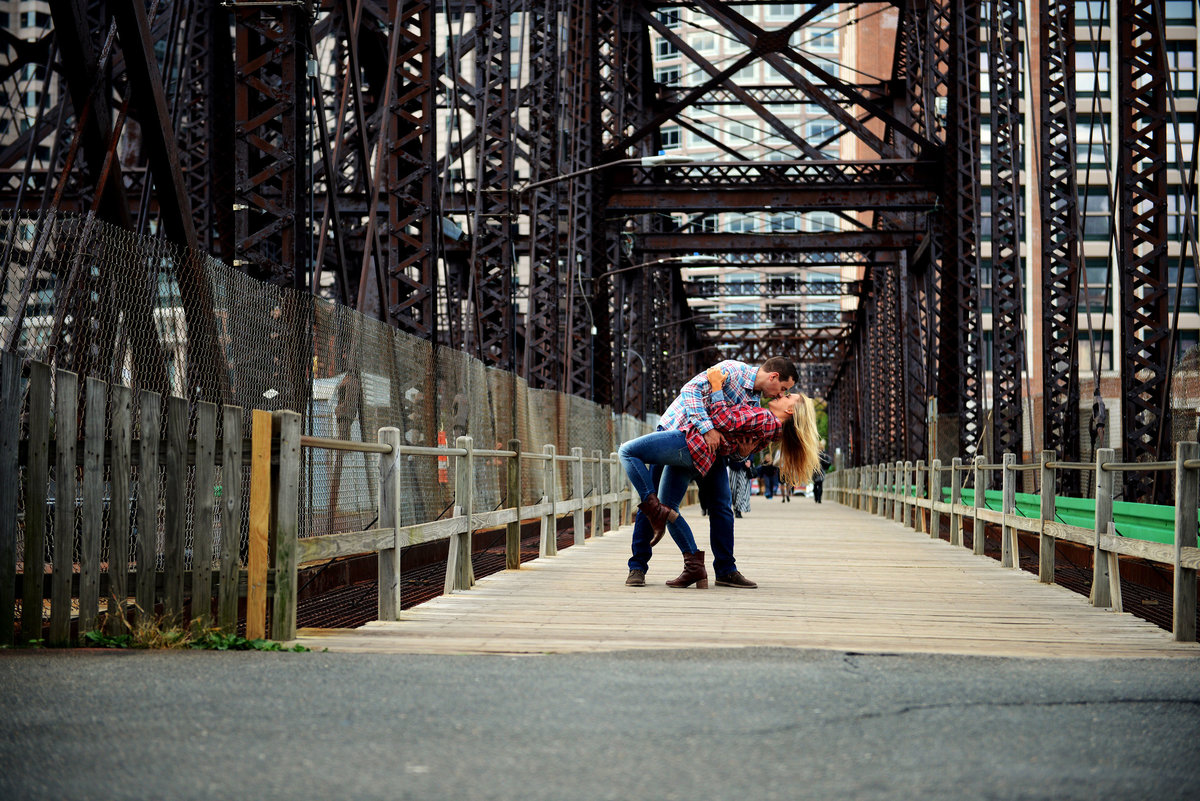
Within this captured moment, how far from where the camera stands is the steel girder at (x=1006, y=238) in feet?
73.7

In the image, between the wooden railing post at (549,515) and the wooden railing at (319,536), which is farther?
the wooden railing post at (549,515)

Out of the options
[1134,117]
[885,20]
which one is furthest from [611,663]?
[885,20]

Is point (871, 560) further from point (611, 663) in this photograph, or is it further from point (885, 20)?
point (885, 20)

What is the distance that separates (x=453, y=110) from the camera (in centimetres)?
2269

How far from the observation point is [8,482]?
20.1 feet

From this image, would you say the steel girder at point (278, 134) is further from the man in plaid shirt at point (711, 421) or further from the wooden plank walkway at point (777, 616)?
the man in plaid shirt at point (711, 421)

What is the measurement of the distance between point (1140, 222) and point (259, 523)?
12.2m

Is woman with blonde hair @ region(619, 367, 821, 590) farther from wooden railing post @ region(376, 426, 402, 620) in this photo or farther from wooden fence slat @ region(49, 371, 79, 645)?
wooden fence slat @ region(49, 371, 79, 645)

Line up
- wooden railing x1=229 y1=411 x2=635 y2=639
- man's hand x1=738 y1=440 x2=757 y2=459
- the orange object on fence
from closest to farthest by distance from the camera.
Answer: wooden railing x1=229 y1=411 x2=635 y2=639
man's hand x1=738 y1=440 x2=757 y2=459
the orange object on fence

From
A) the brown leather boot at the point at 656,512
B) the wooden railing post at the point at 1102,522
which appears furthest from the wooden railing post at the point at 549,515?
the wooden railing post at the point at 1102,522

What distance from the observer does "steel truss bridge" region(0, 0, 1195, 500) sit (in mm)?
12781

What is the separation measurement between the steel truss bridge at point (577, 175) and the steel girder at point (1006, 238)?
53mm

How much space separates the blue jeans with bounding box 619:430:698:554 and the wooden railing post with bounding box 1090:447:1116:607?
8.54 feet

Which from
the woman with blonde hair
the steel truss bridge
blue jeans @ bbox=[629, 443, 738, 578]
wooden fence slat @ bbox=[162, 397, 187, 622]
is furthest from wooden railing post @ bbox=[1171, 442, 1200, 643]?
the steel truss bridge
